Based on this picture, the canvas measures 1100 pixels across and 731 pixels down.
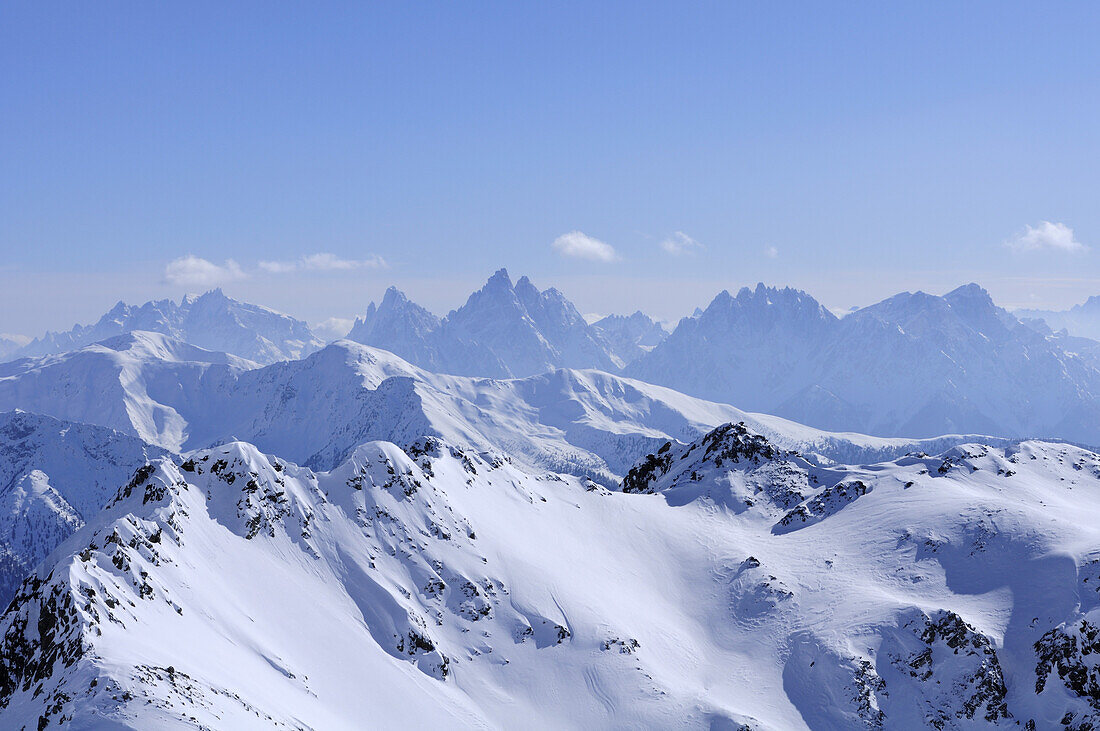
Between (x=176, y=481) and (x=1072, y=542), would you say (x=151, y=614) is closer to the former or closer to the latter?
(x=176, y=481)

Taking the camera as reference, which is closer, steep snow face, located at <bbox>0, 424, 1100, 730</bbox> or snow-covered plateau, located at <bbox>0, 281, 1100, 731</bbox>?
snow-covered plateau, located at <bbox>0, 281, 1100, 731</bbox>

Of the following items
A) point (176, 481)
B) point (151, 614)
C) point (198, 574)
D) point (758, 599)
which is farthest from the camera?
point (758, 599)

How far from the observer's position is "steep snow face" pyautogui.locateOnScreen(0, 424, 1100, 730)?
6981 cm

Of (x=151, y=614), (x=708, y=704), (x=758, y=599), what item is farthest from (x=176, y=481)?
(x=758, y=599)

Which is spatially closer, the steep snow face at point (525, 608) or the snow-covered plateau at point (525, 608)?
the snow-covered plateau at point (525, 608)

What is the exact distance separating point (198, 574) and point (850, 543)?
344 feet

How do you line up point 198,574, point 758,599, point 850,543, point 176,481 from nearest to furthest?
point 198,574 < point 176,481 < point 758,599 < point 850,543

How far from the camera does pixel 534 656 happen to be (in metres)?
99.0

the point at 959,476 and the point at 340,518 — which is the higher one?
the point at 959,476

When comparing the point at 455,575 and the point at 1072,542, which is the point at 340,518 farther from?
the point at 1072,542

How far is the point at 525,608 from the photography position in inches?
4136

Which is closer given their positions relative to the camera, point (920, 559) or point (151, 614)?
point (151, 614)

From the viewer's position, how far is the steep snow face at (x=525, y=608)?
69.8 meters

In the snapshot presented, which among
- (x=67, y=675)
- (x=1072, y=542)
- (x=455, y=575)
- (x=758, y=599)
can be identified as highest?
(x=1072, y=542)
